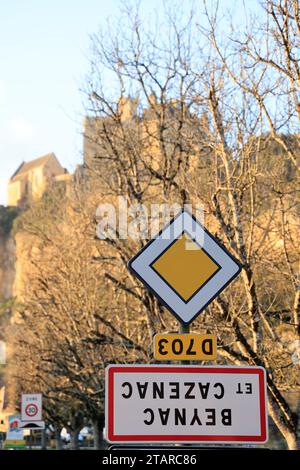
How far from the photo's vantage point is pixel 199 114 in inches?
559

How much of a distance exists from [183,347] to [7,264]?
382 ft

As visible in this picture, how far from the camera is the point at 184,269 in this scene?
4867mm

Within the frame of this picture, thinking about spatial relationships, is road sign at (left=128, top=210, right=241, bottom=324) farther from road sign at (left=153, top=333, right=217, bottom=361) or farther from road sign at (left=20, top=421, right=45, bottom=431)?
road sign at (left=20, top=421, right=45, bottom=431)

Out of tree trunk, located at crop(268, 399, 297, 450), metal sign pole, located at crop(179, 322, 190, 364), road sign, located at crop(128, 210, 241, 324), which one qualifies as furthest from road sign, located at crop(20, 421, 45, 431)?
road sign, located at crop(128, 210, 241, 324)

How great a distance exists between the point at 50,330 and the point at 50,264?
3717mm

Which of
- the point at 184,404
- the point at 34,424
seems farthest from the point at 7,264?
the point at 184,404

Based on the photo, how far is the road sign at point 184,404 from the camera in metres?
4.55

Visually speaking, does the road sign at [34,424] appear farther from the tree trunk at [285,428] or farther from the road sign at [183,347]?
the road sign at [183,347]

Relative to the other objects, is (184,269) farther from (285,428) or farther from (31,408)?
(31,408)

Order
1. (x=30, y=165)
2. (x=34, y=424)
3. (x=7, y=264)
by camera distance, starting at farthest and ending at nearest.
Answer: (x=30, y=165), (x=7, y=264), (x=34, y=424)

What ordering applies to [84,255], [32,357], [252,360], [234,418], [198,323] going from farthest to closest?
[32,357]
[84,255]
[198,323]
[252,360]
[234,418]

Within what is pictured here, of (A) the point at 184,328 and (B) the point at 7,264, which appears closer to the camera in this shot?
(A) the point at 184,328
